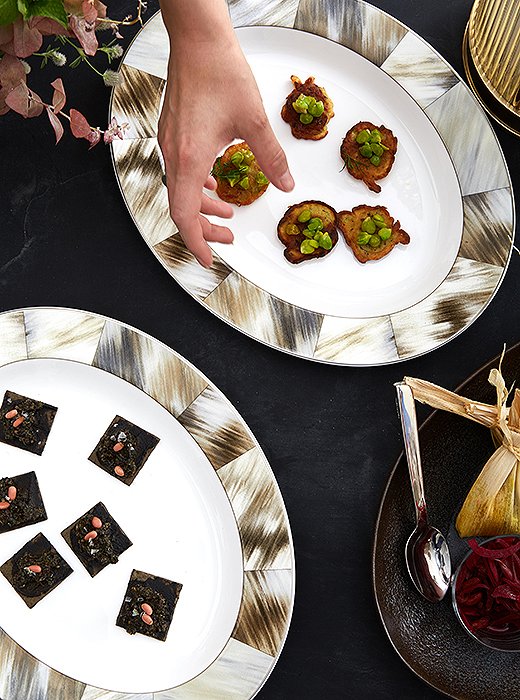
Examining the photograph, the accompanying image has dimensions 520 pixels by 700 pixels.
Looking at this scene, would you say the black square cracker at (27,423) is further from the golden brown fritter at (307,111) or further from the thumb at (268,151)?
the golden brown fritter at (307,111)

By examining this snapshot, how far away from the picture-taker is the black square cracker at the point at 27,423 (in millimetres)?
1509

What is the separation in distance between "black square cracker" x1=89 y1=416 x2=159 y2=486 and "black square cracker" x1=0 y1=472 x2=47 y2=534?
0.11 m

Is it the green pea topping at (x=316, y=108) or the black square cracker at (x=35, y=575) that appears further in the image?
the green pea topping at (x=316, y=108)

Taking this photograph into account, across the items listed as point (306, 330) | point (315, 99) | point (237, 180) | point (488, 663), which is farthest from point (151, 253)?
point (488, 663)

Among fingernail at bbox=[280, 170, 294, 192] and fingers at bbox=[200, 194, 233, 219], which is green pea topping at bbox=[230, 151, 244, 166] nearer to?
fingers at bbox=[200, 194, 233, 219]

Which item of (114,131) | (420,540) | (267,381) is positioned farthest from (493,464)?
(114,131)

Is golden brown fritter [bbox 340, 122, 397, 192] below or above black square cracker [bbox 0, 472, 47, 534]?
above

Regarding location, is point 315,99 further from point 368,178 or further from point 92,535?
point 92,535

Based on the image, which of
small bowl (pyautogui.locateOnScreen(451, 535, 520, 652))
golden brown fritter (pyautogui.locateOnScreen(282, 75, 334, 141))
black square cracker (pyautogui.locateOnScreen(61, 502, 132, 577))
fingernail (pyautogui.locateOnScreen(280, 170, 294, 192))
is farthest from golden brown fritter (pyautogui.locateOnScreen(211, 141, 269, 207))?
small bowl (pyautogui.locateOnScreen(451, 535, 520, 652))

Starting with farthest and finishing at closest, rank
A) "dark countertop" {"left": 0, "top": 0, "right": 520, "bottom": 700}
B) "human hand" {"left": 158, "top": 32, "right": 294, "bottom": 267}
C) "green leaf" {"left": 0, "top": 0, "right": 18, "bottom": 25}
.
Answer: "dark countertop" {"left": 0, "top": 0, "right": 520, "bottom": 700} → "human hand" {"left": 158, "top": 32, "right": 294, "bottom": 267} → "green leaf" {"left": 0, "top": 0, "right": 18, "bottom": 25}

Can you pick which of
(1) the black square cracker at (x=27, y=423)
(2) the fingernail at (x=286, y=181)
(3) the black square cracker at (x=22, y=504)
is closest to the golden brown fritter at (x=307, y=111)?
(2) the fingernail at (x=286, y=181)

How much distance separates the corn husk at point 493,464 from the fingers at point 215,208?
0.44 metres

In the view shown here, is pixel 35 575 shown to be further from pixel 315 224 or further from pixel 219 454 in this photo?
pixel 315 224

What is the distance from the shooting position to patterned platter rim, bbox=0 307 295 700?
1.49 m
